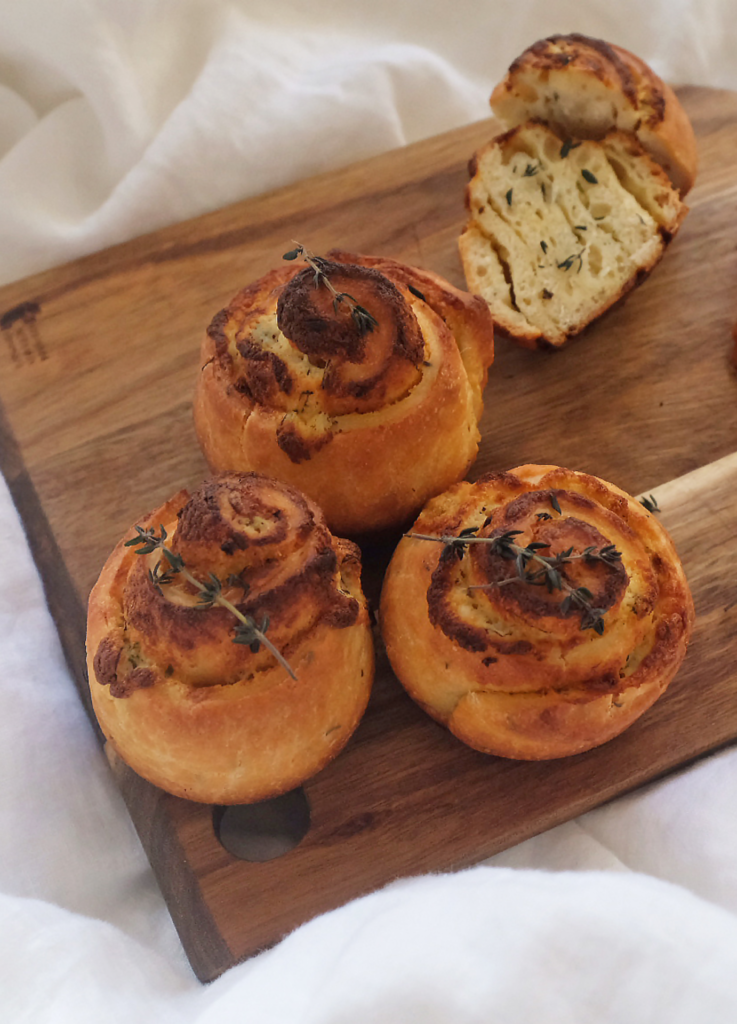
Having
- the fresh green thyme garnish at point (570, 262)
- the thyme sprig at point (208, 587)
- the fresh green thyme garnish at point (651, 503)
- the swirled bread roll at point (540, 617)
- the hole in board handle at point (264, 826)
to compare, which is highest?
the thyme sprig at point (208, 587)

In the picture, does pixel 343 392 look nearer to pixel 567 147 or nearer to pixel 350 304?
pixel 350 304

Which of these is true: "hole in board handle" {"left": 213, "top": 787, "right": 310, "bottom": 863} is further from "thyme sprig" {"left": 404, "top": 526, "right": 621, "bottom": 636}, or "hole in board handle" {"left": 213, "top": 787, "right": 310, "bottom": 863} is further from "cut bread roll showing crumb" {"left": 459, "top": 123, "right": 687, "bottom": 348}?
"cut bread roll showing crumb" {"left": 459, "top": 123, "right": 687, "bottom": 348}

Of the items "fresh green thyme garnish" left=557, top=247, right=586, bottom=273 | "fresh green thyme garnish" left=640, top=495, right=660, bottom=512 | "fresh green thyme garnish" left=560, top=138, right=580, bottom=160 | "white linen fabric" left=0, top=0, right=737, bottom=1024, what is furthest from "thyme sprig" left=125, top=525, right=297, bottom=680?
"fresh green thyme garnish" left=560, top=138, right=580, bottom=160

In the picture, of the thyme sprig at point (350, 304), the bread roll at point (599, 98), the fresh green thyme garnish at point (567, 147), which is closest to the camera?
the thyme sprig at point (350, 304)

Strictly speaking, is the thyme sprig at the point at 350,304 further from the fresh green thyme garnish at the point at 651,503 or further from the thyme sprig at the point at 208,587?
the fresh green thyme garnish at the point at 651,503

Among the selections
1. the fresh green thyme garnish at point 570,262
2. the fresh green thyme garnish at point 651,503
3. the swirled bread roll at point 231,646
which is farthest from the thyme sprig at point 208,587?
the fresh green thyme garnish at point 570,262

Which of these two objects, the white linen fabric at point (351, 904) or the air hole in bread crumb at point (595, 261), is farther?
the air hole in bread crumb at point (595, 261)
